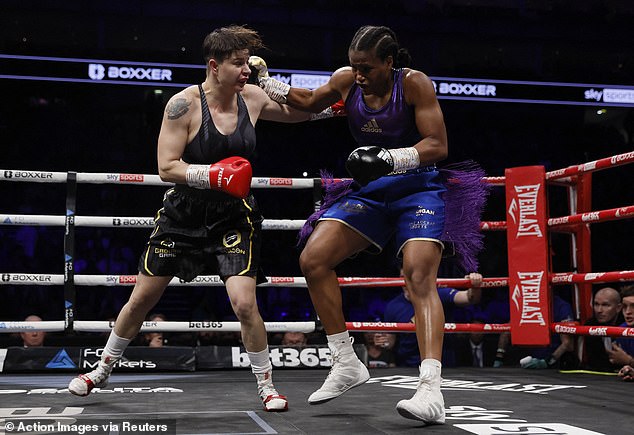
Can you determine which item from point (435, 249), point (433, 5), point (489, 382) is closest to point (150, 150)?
point (433, 5)

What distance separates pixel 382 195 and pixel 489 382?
113 centimetres

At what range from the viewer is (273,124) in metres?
9.13

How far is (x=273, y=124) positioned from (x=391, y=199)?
6.76 m

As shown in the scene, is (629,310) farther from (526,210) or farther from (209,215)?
(209,215)

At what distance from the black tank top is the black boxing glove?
509mm

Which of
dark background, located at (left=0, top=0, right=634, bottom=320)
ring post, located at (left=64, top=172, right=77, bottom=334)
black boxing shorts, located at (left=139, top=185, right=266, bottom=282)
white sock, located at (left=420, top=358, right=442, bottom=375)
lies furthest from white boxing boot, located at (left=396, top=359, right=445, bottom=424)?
dark background, located at (left=0, top=0, right=634, bottom=320)

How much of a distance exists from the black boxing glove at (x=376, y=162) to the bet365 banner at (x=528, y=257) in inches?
68.0

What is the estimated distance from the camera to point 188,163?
2650 mm

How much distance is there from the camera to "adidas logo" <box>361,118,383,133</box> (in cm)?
247

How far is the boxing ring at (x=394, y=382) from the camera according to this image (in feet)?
7.02

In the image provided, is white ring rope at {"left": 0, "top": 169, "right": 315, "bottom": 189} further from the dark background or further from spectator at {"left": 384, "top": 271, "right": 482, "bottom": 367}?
the dark background

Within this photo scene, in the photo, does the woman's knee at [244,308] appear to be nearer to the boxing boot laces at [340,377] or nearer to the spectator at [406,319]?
the boxing boot laces at [340,377]

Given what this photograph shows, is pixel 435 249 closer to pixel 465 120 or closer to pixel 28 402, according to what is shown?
Result: pixel 28 402

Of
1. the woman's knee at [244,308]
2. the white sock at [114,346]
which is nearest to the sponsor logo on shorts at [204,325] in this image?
the white sock at [114,346]
